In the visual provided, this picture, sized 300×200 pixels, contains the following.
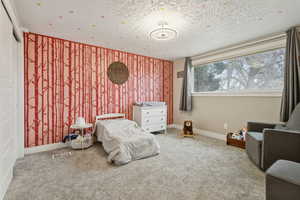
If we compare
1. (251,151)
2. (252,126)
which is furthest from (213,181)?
(252,126)

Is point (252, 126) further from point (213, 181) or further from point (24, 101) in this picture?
point (24, 101)

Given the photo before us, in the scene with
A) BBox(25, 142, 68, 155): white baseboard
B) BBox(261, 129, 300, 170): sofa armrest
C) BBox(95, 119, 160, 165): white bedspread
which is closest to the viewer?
→ BBox(261, 129, 300, 170): sofa armrest

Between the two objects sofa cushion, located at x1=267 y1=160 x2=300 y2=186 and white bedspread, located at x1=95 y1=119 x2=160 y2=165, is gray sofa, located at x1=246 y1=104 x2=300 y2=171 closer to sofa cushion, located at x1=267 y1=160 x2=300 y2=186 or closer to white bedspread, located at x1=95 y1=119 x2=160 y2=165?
sofa cushion, located at x1=267 y1=160 x2=300 y2=186

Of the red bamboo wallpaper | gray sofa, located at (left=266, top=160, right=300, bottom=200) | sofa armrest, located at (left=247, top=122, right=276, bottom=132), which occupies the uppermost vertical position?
the red bamboo wallpaper

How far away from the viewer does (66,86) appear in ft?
10.2

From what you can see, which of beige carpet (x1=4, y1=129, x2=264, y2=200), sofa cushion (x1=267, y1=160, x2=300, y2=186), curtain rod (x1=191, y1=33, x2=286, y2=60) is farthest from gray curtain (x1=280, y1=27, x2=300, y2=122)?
sofa cushion (x1=267, y1=160, x2=300, y2=186)

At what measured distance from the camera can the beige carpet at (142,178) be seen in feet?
5.17

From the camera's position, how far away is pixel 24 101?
105 inches

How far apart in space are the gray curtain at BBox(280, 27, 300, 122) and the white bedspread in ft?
Result: 7.91

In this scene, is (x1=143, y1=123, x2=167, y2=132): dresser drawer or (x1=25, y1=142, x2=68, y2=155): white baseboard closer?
(x1=25, y1=142, x2=68, y2=155): white baseboard

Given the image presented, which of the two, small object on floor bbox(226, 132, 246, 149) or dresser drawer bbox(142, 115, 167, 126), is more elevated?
dresser drawer bbox(142, 115, 167, 126)

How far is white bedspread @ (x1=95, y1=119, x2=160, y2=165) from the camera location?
230cm

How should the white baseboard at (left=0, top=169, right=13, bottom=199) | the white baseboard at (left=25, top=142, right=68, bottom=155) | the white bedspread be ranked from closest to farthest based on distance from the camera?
the white baseboard at (left=0, top=169, right=13, bottom=199), the white bedspread, the white baseboard at (left=25, top=142, right=68, bottom=155)

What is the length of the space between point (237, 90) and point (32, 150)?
4582 mm
